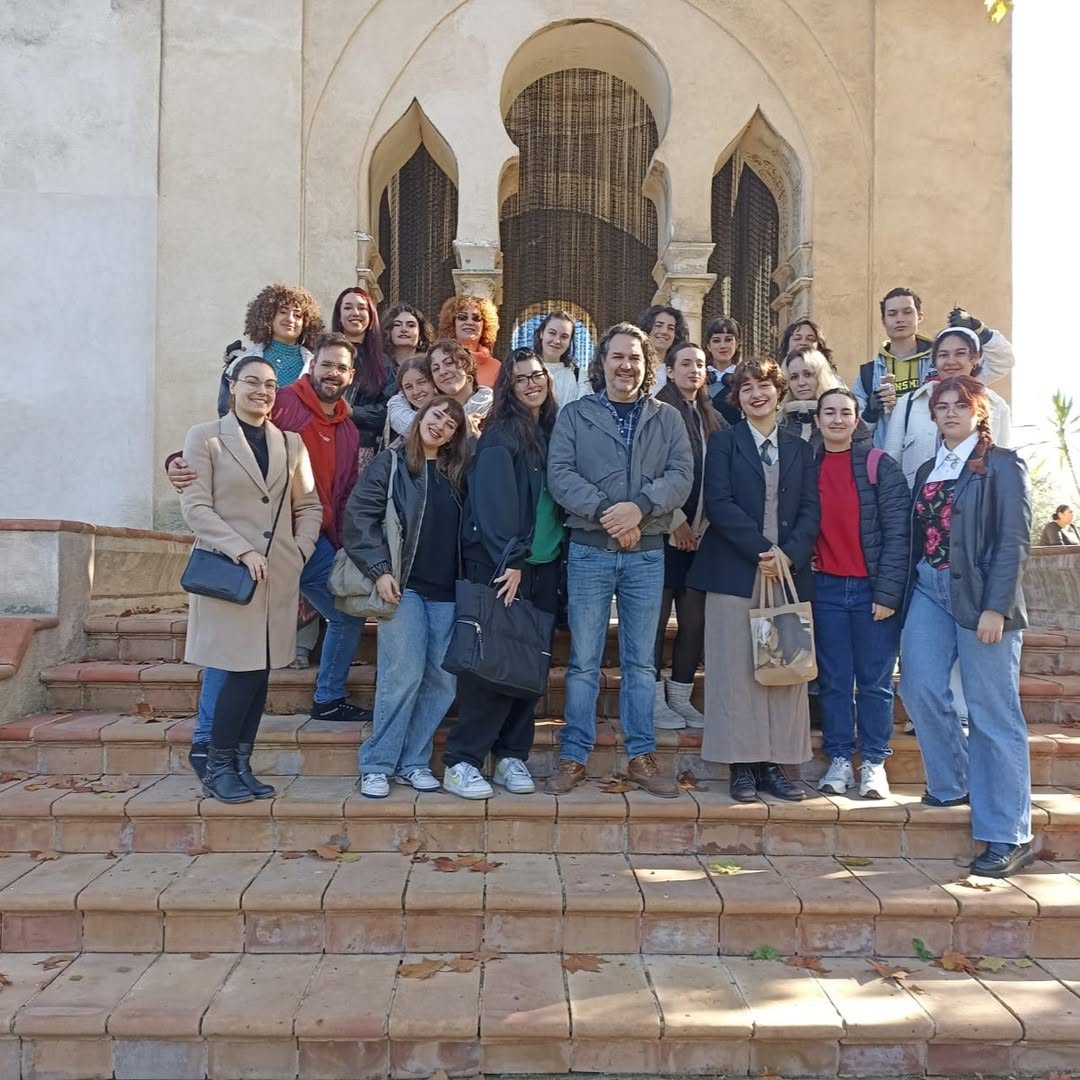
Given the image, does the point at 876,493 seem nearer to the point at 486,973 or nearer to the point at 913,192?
the point at 486,973

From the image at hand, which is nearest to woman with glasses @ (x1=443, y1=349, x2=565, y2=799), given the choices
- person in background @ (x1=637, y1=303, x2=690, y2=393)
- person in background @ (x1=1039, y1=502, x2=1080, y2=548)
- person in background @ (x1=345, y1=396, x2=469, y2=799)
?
person in background @ (x1=345, y1=396, x2=469, y2=799)

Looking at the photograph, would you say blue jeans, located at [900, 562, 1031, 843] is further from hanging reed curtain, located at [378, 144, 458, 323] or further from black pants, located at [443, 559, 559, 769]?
hanging reed curtain, located at [378, 144, 458, 323]

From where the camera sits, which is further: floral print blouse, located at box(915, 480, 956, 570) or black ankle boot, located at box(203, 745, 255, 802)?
floral print blouse, located at box(915, 480, 956, 570)

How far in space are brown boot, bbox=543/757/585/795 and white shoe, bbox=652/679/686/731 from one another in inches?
19.9

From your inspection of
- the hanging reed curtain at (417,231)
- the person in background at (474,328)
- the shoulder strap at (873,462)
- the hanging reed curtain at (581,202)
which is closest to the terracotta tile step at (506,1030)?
the shoulder strap at (873,462)

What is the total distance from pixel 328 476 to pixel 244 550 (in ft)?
3.12

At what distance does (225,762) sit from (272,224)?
5.53 meters

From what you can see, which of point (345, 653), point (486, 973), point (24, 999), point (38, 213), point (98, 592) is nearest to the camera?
point (24, 999)

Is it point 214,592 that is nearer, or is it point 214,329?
point 214,592

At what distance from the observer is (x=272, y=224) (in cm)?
838

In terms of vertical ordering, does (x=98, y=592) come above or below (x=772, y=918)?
above

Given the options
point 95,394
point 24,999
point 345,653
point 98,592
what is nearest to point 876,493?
point 345,653

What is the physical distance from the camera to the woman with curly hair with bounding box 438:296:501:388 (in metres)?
5.63

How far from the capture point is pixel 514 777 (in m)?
4.55
